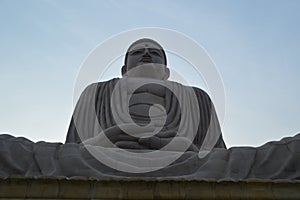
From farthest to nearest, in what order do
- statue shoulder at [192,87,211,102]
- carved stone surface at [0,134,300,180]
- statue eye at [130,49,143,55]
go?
statue eye at [130,49,143,55], statue shoulder at [192,87,211,102], carved stone surface at [0,134,300,180]

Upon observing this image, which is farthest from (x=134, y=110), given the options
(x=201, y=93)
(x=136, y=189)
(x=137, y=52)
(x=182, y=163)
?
(x=136, y=189)

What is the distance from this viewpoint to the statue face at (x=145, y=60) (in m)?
7.55

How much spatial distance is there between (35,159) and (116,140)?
0.96m

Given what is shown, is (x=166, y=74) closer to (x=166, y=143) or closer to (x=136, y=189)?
(x=166, y=143)

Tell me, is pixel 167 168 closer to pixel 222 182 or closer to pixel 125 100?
pixel 222 182

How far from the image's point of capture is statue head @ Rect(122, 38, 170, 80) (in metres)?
7.55

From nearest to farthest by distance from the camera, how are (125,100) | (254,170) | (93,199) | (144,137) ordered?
(93,199) → (254,170) → (144,137) → (125,100)

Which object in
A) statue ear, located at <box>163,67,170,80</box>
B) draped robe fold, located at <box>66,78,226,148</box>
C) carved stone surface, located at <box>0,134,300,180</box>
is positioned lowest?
carved stone surface, located at <box>0,134,300,180</box>

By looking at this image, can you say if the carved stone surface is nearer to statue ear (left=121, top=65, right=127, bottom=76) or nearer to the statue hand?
the statue hand

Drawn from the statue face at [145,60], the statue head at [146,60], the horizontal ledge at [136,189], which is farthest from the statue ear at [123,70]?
the horizontal ledge at [136,189]

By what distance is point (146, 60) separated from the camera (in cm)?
766

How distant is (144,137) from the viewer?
209 inches

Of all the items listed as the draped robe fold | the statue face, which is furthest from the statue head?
the draped robe fold

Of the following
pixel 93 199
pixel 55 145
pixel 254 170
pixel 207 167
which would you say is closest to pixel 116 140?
pixel 55 145
